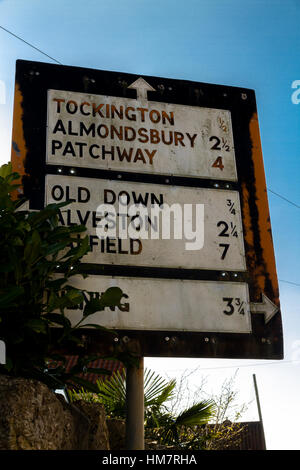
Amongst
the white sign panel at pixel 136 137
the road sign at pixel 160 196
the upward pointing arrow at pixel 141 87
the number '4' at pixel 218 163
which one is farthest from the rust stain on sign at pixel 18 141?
the number '4' at pixel 218 163

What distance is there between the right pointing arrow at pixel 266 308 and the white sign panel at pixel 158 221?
310 mm

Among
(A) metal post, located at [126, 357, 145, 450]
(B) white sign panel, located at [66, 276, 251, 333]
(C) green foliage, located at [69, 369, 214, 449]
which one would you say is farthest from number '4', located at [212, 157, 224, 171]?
(C) green foliage, located at [69, 369, 214, 449]

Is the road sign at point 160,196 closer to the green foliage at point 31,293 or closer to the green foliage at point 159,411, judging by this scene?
the green foliage at point 31,293

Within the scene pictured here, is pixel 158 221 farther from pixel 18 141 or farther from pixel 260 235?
pixel 18 141

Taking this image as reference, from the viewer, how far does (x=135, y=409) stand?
11.9 ft

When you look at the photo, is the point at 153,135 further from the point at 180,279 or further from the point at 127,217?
the point at 180,279

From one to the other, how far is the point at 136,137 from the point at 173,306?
4.86ft

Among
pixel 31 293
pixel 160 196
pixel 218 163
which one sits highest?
pixel 218 163

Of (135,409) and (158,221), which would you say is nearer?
(135,409)

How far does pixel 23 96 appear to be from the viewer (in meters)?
4.45

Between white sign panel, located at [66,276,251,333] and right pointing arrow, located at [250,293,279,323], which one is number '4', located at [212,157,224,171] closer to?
white sign panel, located at [66,276,251,333]

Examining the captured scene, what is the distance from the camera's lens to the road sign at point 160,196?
3936 mm

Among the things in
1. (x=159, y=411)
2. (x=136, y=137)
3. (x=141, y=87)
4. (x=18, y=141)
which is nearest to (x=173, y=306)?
(x=136, y=137)
